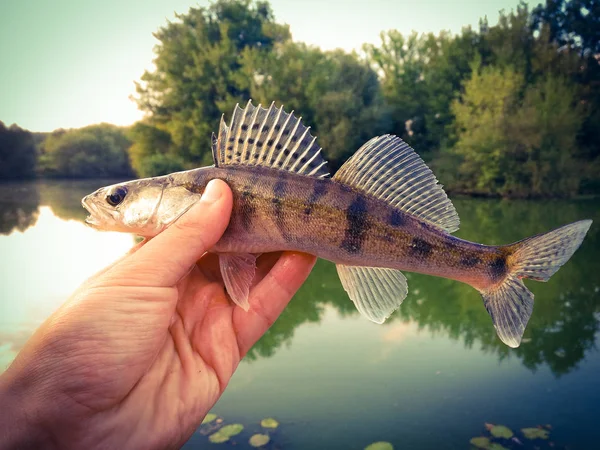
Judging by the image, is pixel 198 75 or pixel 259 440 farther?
pixel 198 75

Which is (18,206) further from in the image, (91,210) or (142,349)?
(142,349)

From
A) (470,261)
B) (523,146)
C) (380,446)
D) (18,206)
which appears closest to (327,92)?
(523,146)

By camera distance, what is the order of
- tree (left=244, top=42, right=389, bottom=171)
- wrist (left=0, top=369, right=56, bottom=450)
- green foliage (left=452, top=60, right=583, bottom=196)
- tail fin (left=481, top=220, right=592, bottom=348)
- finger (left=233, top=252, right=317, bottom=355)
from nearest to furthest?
wrist (left=0, top=369, right=56, bottom=450), tail fin (left=481, top=220, right=592, bottom=348), finger (left=233, top=252, right=317, bottom=355), green foliage (left=452, top=60, right=583, bottom=196), tree (left=244, top=42, right=389, bottom=171)

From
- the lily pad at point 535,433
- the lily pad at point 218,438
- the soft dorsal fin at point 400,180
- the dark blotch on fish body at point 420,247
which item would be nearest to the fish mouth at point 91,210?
the soft dorsal fin at point 400,180

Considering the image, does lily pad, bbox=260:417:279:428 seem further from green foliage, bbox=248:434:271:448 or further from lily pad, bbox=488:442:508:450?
lily pad, bbox=488:442:508:450

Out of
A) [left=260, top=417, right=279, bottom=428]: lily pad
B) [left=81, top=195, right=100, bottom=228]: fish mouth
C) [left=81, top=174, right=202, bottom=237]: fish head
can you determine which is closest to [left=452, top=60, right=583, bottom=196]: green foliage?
[left=260, top=417, right=279, bottom=428]: lily pad

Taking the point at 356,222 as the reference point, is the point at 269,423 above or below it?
below
